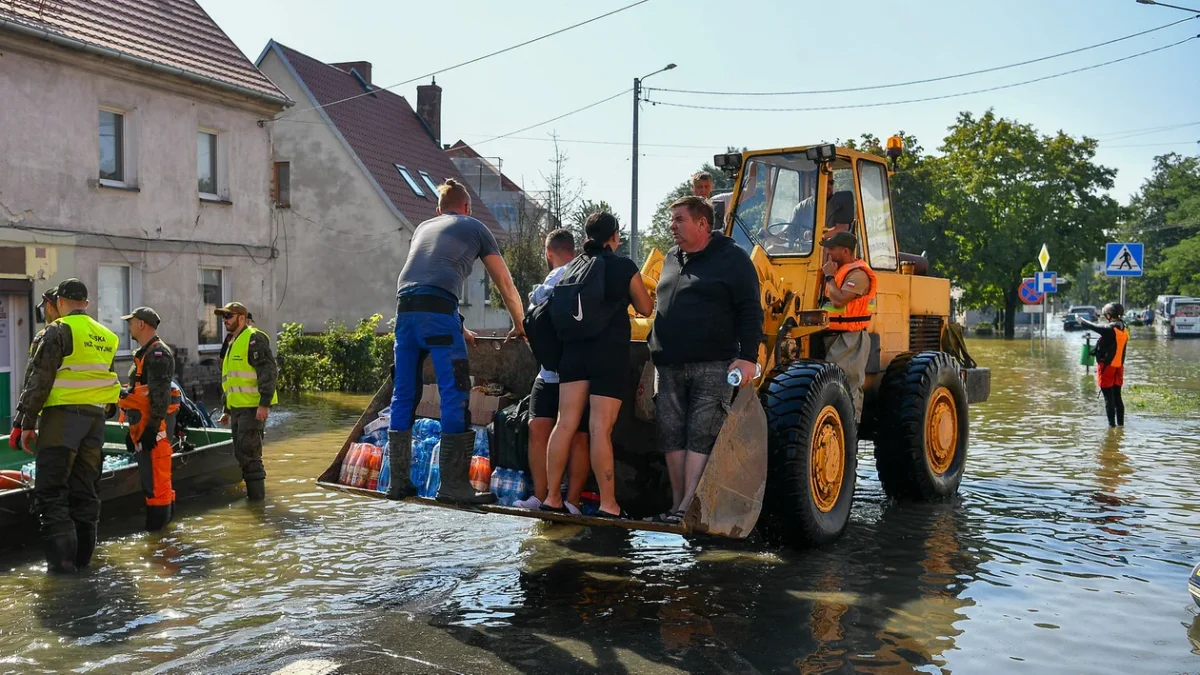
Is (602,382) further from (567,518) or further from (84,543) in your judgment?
(84,543)

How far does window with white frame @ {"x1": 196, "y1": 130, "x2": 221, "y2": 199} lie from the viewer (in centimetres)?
2047

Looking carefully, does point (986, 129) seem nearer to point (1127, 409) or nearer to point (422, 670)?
point (1127, 409)

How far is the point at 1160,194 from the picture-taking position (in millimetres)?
101250

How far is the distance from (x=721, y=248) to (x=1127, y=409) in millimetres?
13902

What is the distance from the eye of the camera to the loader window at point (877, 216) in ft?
32.0

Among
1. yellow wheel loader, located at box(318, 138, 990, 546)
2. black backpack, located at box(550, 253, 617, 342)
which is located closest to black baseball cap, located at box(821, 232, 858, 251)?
yellow wheel loader, located at box(318, 138, 990, 546)

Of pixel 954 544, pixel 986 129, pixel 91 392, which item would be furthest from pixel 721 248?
pixel 986 129

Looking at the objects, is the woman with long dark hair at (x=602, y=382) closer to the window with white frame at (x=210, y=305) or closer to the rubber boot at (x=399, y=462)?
the rubber boot at (x=399, y=462)

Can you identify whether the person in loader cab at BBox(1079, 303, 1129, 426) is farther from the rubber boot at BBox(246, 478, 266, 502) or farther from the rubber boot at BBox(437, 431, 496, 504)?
the rubber boot at BBox(437, 431, 496, 504)

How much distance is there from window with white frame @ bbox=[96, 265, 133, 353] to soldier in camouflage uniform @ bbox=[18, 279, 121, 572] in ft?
35.3

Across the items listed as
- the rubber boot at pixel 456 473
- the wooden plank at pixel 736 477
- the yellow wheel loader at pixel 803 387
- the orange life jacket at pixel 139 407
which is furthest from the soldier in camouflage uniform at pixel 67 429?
the wooden plank at pixel 736 477

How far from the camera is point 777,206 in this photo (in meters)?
9.38

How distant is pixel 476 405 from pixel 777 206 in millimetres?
3123

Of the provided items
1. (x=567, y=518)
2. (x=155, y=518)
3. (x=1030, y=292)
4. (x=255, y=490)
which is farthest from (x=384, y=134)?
(x=567, y=518)
